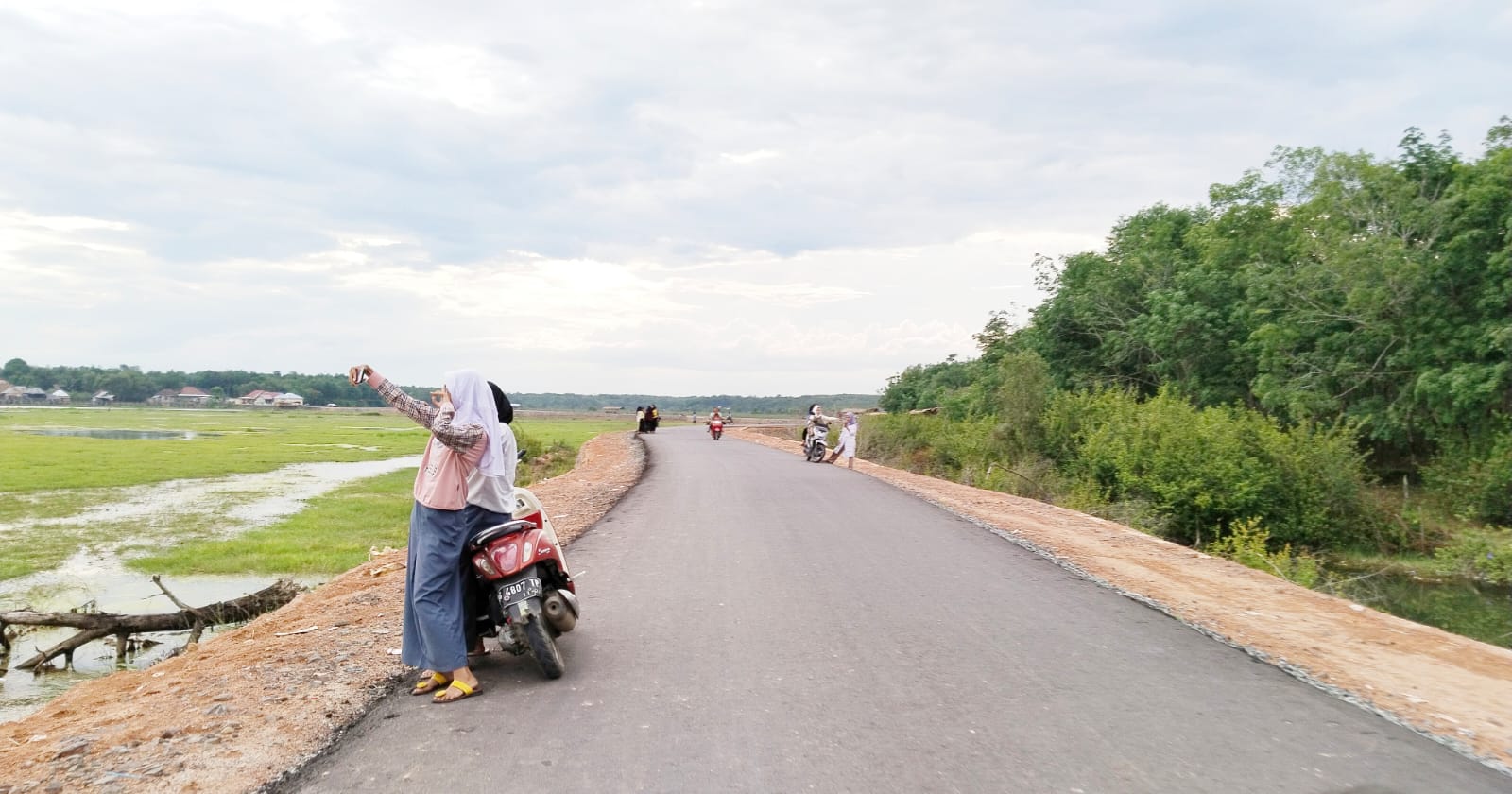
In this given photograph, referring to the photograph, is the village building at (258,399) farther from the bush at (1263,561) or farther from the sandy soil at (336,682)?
the sandy soil at (336,682)

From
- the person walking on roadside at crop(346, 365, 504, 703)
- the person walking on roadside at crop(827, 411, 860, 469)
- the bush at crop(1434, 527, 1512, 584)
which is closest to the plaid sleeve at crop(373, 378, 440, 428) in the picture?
the person walking on roadside at crop(346, 365, 504, 703)

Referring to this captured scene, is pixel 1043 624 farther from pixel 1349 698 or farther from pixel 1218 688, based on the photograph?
pixel 1349 698

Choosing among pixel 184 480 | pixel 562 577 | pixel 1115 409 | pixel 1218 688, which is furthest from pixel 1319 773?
pixel 184 480

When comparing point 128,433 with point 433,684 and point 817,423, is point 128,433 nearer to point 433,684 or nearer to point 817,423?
point 817,423

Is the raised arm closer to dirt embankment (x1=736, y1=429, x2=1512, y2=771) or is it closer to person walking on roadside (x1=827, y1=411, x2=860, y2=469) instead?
dirt embankment (x1=736, y1=429, x2=1512, y2=771)

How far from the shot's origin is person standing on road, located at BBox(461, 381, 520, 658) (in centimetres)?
560

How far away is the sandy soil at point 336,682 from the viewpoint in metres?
4.34

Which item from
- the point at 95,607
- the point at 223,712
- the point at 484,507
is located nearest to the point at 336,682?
the point at 223,712

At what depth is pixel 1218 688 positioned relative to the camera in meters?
5.61

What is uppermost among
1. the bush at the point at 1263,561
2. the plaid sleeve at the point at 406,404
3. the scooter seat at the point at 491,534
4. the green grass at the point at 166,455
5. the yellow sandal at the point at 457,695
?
the plaid sleeve at the point at 406,404

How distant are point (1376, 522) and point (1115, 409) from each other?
22.7ft

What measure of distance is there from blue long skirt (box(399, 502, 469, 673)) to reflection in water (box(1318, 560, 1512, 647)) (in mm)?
13787

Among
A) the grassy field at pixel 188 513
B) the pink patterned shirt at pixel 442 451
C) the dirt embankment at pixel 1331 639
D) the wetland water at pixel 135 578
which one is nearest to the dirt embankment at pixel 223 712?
the pink patterned shirt at pixel 442 451

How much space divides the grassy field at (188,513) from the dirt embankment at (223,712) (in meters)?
9.85
